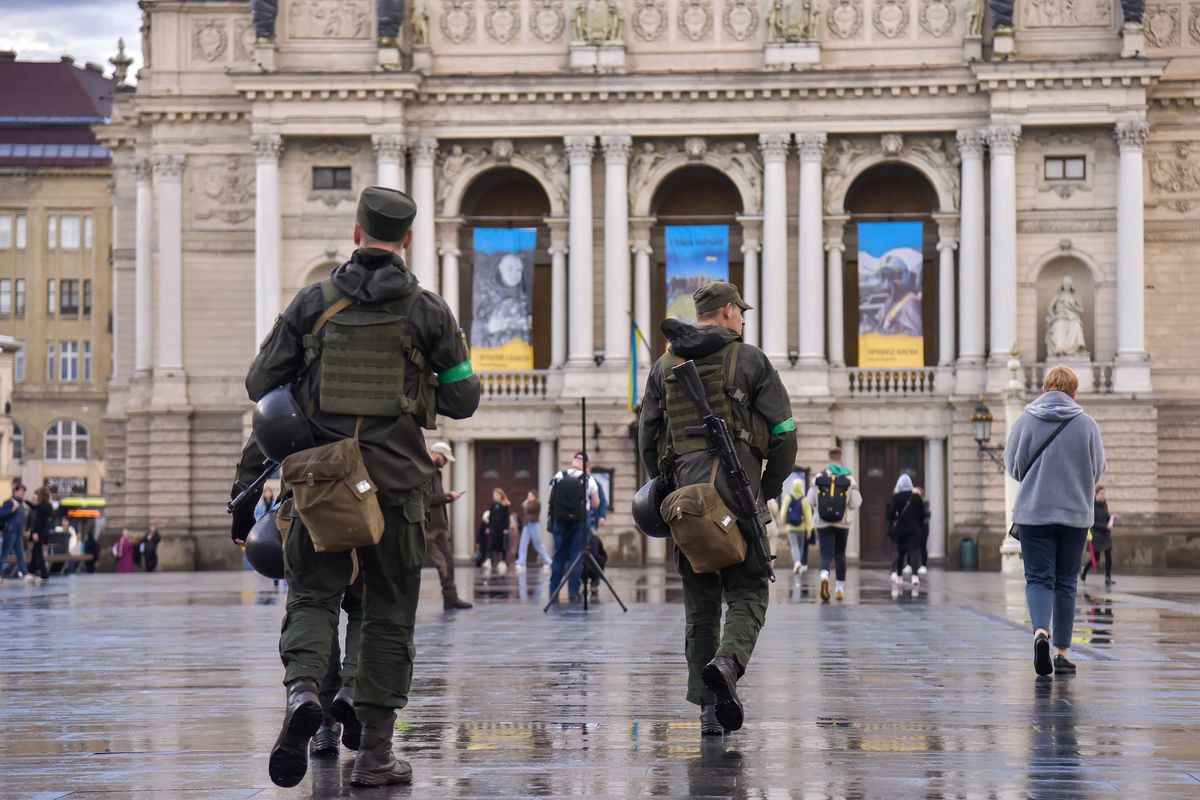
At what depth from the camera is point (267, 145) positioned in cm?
5469

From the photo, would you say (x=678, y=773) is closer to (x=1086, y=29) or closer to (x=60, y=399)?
(x=1086, y=29)

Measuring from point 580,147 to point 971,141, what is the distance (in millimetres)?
10033

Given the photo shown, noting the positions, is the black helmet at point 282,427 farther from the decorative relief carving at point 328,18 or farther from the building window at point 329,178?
the building window at point 329,178

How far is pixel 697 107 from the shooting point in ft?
178

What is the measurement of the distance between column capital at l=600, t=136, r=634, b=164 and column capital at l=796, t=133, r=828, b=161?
14.4ft

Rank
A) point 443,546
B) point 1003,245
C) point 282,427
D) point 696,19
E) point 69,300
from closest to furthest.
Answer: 1. point 282,427
2. point 443,546
3. point 1003,245
4. point 696,19
5. point 69,300

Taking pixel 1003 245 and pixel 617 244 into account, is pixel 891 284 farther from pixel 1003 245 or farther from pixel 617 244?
pixel 617 244

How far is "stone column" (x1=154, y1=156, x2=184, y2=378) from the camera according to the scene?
56469 millimetres

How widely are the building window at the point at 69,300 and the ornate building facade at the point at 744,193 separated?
49099mm

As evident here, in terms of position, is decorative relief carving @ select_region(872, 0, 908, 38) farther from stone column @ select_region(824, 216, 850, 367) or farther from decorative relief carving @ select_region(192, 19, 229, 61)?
decorative relief carving @ select_region(192, 19, 229, 61)

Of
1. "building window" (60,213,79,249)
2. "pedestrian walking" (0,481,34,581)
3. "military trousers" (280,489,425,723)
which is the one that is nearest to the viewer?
"military trousers" (280,489,425,723)

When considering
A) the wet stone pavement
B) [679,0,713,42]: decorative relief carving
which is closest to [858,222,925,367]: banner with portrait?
[679,0,713,42]: decorative relief carving

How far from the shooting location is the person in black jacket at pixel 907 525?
33.1m

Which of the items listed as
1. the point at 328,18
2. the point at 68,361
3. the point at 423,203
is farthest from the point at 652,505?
the point at 68,361
